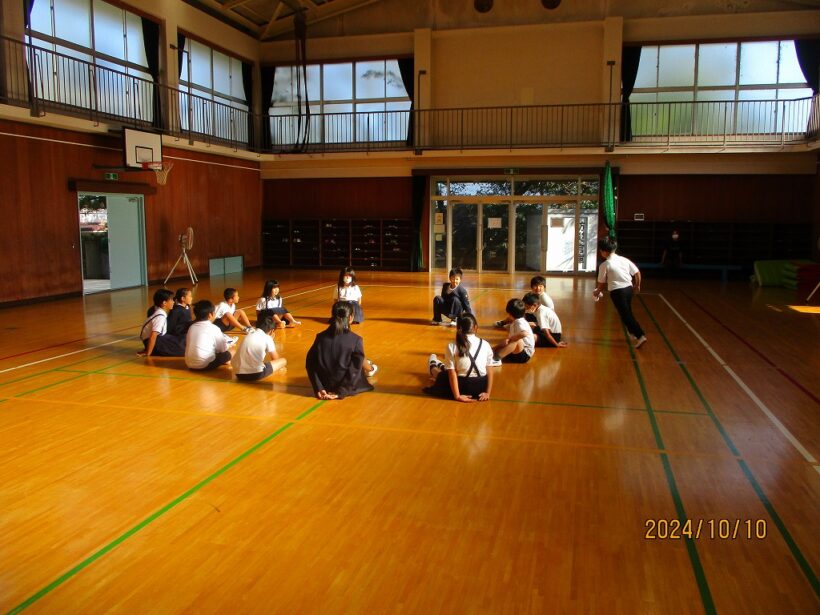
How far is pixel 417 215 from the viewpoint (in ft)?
68.3

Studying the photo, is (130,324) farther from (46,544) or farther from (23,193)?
(46,544)

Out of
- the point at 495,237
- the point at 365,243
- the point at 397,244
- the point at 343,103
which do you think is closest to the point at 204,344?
the point at 397,244

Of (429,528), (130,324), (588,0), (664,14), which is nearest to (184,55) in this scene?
(130,324)

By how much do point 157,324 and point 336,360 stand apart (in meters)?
3.08

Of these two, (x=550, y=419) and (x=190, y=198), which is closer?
(x=550, y=419)

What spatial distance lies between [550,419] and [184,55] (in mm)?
15864

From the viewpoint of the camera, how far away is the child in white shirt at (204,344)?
741cm

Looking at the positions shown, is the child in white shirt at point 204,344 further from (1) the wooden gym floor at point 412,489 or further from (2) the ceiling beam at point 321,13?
(2) the ceiling beam at point 321,13

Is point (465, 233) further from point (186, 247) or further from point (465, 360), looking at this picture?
point (465, 360)

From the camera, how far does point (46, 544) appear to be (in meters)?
3.61

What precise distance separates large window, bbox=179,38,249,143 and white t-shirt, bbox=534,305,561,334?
11446 millimetres

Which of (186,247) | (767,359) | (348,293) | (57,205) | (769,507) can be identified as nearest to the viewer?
(769,507)

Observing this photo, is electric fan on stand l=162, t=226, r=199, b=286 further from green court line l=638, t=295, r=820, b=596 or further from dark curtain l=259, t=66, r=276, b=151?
green court line l=638, t=295, r=820, b=596

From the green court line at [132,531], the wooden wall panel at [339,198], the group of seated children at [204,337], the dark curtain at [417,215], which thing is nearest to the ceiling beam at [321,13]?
the wooden wall panel at [339,198]
